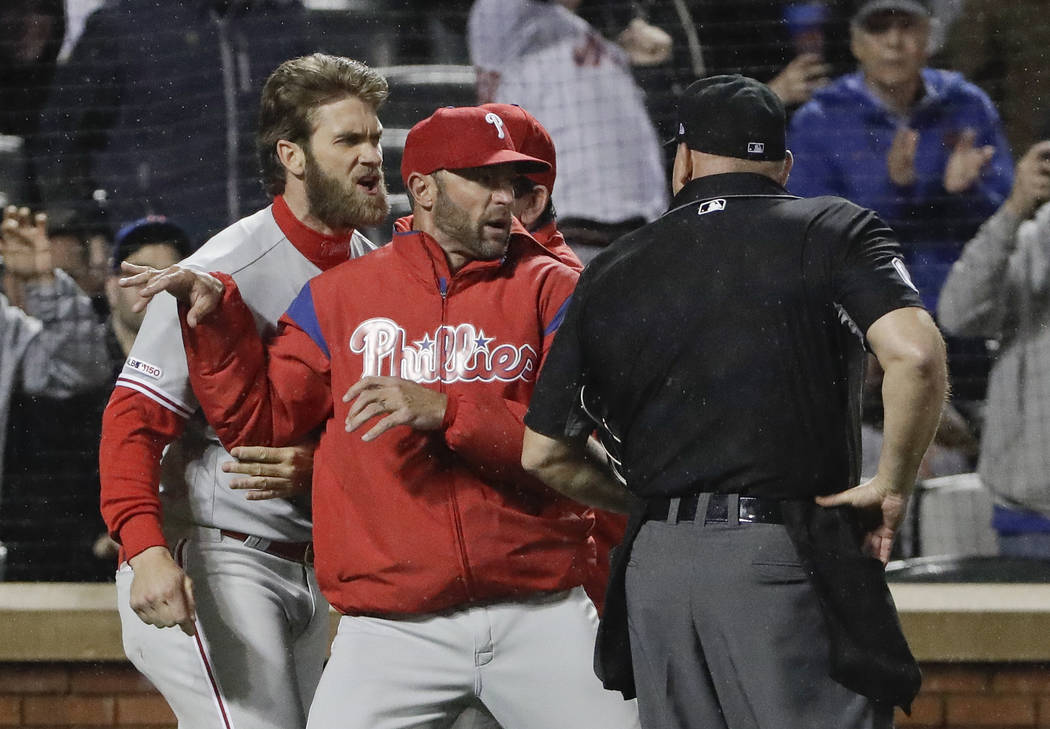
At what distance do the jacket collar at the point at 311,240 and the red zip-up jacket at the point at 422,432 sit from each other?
0.28 metres

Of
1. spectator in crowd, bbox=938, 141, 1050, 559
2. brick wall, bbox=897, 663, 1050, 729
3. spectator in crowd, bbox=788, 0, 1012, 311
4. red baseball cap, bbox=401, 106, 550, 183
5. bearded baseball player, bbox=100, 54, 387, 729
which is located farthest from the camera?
spectator in crowd, bbox=788, 0, 1012, 311

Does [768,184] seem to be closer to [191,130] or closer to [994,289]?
[994,289]

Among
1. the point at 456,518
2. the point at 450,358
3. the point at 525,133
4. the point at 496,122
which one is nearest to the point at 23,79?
the point at 525,133

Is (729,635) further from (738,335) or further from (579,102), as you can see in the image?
(579,102)

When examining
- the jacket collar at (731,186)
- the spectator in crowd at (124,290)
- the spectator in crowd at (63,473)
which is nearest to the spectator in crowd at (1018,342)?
the jacket collar at (731,186)

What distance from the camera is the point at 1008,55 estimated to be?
5.45m

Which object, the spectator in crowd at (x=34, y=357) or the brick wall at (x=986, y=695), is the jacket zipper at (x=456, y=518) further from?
the spectator in crowd at (x=34, y=357)

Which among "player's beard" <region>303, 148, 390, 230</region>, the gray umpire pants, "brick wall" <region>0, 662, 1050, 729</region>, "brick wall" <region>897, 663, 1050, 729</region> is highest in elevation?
"player's beard" <region>303, 148, 390, 230</region>

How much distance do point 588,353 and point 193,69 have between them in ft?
11.7

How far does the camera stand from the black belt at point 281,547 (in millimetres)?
2994

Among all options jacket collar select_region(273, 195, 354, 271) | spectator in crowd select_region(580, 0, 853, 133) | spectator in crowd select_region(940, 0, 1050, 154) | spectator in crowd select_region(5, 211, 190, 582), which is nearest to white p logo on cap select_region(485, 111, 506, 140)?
jacket collar select_region(273, 195, 354, 271)

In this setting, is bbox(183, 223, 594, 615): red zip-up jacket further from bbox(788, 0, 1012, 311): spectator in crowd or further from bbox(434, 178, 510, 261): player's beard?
bbox(788, 0, 1012, 311): spectator in crowd

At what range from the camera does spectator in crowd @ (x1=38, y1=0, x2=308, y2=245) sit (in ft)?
18.0

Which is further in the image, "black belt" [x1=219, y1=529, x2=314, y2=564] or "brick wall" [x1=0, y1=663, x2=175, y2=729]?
"brick wall" [x1=0, y1=663, x2=175, y2=729]
